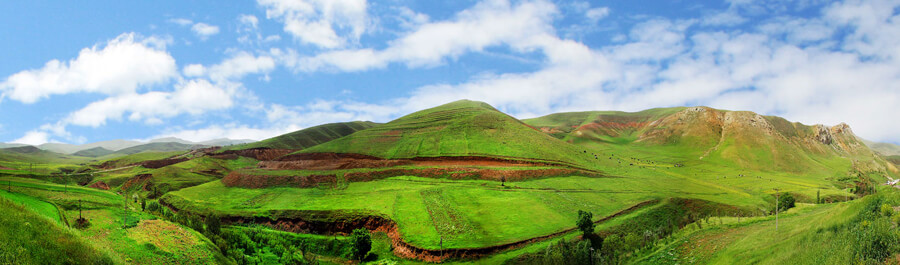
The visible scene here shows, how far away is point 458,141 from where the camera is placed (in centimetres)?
10988

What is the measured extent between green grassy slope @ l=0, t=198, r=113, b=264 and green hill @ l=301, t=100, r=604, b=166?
84102 mm

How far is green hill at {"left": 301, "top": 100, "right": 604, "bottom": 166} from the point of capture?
331ft

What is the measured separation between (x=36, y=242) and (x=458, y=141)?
9662 centimetres

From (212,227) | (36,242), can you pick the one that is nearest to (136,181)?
(212,227)

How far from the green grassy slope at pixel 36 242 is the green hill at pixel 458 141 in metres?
84.1

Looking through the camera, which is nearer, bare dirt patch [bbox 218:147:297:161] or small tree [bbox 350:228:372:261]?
small tree [bbox 350:228:372:261]

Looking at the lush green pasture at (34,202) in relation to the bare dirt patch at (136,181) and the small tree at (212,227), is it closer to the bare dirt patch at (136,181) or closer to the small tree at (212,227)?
the small tree at (212,227)

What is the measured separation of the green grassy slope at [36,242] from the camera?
14078 millimetres

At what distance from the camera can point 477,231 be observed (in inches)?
1922

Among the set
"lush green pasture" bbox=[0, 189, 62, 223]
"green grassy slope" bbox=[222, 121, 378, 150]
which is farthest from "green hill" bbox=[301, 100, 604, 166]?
"lush green pasture" bbox=[0, 189, 62, 223]

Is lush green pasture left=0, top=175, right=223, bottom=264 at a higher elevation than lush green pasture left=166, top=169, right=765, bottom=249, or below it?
higher

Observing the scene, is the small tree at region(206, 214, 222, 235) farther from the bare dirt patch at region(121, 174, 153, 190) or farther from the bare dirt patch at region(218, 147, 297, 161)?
the bare dirt patch at region(218, 147, 297, 161)

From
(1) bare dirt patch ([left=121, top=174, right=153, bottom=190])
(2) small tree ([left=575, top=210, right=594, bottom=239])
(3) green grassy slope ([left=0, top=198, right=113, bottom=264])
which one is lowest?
(2) small tree ([left=575, top=210, right=594, bottom=239])

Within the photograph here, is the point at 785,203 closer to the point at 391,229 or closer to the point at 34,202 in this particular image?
the point at 391,229
